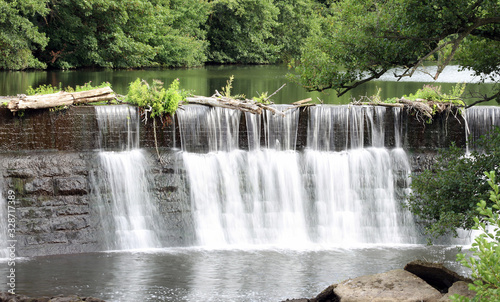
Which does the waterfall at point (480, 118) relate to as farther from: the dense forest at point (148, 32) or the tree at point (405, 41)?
the dense forest at point (148, 32)

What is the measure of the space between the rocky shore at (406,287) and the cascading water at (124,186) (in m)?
4.77

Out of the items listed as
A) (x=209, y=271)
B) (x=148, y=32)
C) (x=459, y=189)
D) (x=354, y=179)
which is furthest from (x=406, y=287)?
(x=148, y=32)

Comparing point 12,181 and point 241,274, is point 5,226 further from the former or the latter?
point 241,274

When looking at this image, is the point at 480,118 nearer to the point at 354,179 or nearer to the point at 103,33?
the point at 354,179

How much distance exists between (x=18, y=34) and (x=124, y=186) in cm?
1922

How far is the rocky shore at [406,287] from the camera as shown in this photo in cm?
768

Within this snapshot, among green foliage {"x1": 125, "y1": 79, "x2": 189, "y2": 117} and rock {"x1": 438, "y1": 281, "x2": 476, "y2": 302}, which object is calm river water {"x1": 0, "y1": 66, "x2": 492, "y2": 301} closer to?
rock {"x1": 438, "y1": 281, "x2": 476, "y2": 302}

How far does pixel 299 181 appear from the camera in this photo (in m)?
→ 13.5

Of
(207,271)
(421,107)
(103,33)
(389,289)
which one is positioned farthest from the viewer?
(103,33)

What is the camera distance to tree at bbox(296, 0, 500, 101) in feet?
26.1

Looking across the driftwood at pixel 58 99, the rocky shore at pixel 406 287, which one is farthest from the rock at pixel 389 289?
the driftwood at pixel 58 99

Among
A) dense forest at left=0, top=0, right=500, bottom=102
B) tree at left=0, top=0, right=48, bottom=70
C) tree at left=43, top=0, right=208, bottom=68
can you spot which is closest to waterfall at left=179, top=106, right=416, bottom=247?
dense forest at left=0, top=0, right=500, bottom=102

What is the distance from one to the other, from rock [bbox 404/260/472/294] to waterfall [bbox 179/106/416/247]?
4.40 meters

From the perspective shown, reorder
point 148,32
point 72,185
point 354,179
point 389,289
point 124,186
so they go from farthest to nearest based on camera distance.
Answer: point 148,32
point 354,179
point 124,186
point 72,185
point 389,289
